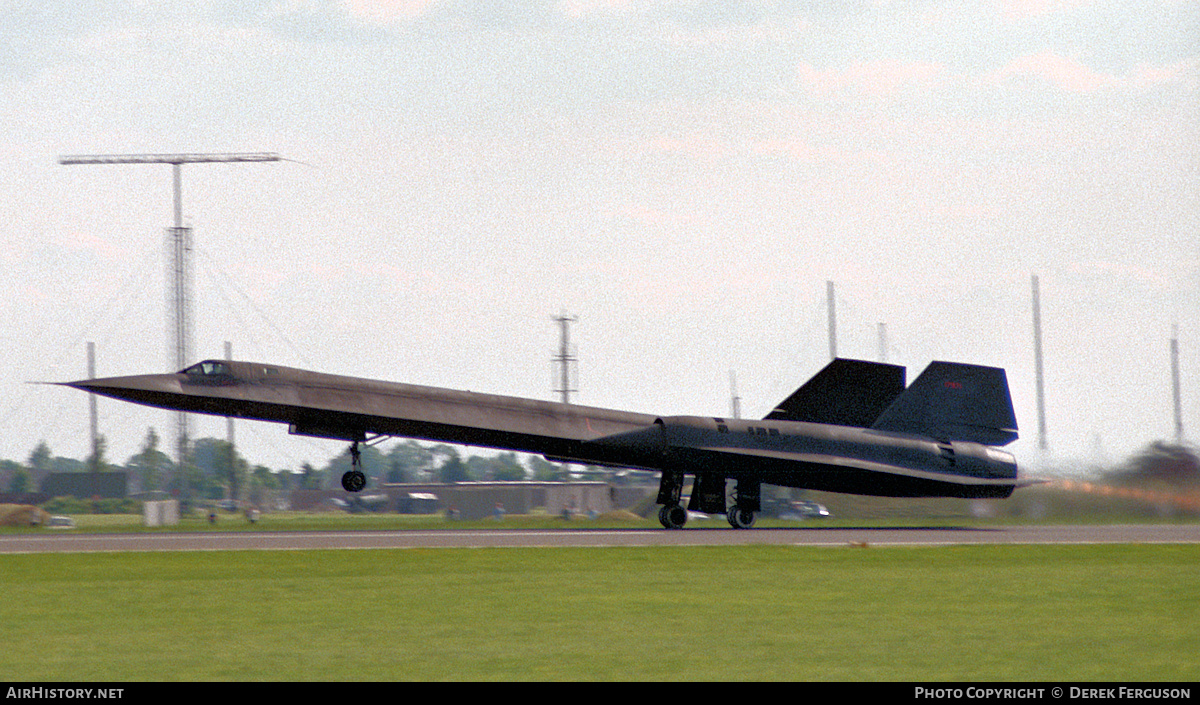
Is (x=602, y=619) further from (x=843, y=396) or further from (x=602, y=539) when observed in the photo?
(x=843, y=396)

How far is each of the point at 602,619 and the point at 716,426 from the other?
71.9 ft

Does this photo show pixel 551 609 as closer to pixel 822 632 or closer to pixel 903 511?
pixel 822 632

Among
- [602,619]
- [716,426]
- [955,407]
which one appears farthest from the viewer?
[955,407]

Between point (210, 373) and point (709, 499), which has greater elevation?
point (210, 373)

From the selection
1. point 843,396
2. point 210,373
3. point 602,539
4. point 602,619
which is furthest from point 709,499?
point 602,619

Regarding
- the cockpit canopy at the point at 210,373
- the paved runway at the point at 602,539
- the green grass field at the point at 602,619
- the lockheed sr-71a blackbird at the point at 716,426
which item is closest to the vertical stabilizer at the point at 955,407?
the lockheed sr-71a blackbird at the point at 716,426

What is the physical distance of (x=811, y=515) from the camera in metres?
57.8

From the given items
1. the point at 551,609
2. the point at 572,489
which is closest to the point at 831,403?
the point at 551,609

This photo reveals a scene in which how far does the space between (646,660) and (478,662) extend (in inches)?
58.0

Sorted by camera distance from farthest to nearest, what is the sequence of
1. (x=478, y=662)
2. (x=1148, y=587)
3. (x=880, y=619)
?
1. (x=1148, y=587)
2. (x=880, y=619)
3. (x=478, y=662)

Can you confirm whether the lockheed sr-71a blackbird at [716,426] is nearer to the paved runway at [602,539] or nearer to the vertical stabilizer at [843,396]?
the vertical stabilizer at [843,396]

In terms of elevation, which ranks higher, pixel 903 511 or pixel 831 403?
pixel 831 403

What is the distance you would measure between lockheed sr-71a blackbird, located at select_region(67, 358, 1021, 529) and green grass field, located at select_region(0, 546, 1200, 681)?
9919 millimetres

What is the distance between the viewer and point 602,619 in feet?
44.4
